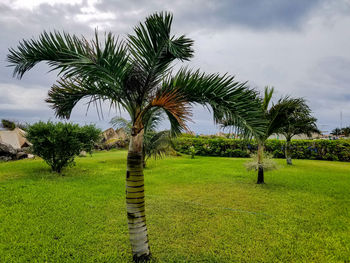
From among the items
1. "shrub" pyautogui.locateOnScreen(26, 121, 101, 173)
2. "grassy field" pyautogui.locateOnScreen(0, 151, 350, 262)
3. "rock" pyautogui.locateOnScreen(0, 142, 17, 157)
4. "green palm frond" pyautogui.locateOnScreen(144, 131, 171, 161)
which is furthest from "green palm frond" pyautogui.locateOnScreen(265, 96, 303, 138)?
"rock" pyautogui.locateOnScreen(0, 142, 17, 157)

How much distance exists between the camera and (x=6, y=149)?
10828mm

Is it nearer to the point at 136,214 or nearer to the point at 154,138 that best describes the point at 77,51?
the point at 136,214

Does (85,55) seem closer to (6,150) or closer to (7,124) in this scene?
(6,150)

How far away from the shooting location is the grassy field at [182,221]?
10.0ft

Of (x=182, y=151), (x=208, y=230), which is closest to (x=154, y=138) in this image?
(x=208, y=230)

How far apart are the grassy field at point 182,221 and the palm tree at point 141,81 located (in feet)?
2.87

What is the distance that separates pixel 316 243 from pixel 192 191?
3.39 metres

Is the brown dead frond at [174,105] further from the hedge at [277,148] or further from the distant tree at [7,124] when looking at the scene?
the distant tree at [7,124]

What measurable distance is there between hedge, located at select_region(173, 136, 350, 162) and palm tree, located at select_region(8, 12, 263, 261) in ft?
30.9

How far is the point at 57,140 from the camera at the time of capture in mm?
7746

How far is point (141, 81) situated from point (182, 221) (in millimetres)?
2687

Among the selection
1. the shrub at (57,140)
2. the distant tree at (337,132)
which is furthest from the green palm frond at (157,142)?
the distant tree at (337,132)

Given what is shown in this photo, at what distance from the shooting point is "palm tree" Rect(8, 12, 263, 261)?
269 centimetres

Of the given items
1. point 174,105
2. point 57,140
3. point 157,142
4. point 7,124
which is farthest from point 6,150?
point 174,105
